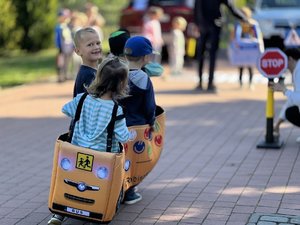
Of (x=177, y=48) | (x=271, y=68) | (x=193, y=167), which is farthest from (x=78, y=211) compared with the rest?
(x=177, y=48)

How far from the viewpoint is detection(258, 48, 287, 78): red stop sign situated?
824 centimetres

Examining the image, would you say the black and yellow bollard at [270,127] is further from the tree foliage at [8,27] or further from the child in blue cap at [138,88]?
the tree foliage at [8,27]

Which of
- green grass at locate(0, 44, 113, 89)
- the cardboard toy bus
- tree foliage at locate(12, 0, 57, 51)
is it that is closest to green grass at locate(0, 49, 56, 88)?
green grass at locate(0, 44, 113, 89)

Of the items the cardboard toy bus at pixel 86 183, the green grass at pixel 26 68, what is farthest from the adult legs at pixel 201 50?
the cardboard toy bus at pixel 86 183

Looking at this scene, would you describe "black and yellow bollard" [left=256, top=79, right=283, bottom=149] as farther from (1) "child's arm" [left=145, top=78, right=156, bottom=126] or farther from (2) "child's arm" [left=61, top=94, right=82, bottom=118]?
(2) "child's arm" [left=61, top=94, right=82, bottom=118]

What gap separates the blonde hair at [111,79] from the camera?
530cm

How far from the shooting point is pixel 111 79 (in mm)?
5309

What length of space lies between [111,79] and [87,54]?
0.70m

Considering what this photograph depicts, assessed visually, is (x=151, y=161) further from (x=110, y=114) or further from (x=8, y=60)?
(x=8, y=60)

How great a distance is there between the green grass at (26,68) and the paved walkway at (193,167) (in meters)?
2.87

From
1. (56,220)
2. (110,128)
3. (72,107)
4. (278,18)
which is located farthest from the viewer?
(278,18)

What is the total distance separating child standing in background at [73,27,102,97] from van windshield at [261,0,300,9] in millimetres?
12624

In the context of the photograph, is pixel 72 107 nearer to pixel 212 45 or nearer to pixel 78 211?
pixel 78 211

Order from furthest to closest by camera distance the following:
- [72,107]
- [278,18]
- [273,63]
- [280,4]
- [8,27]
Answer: [8,27], [280,4], [278,18], [273,63], [72,107]
